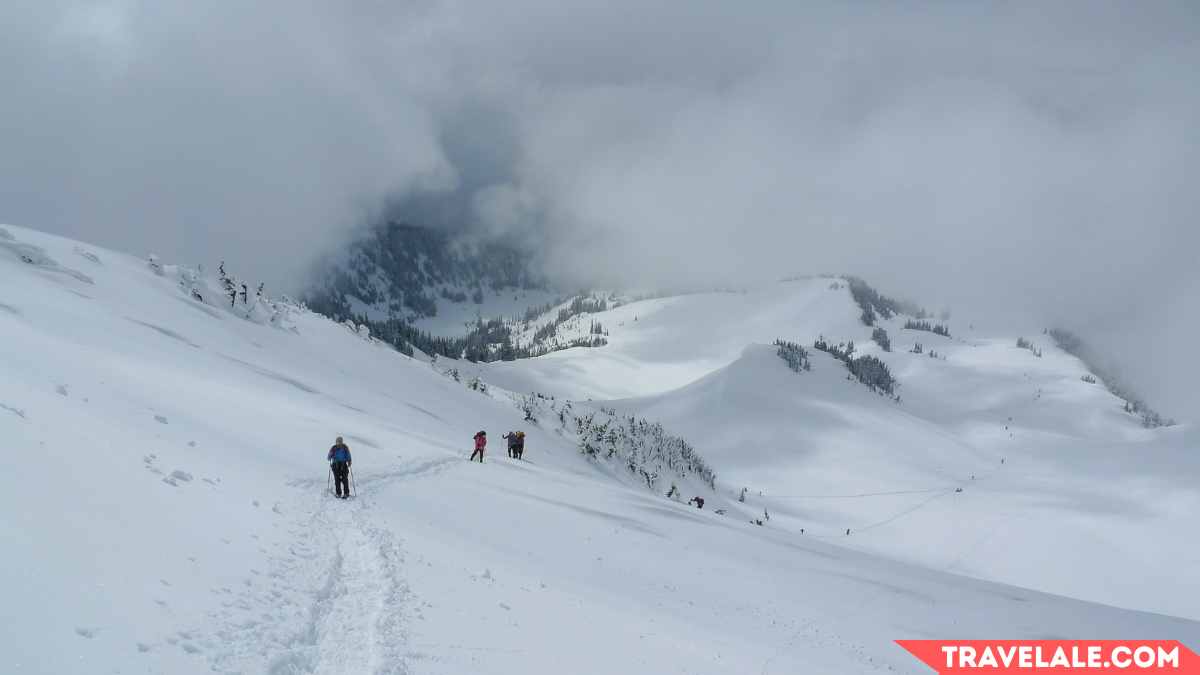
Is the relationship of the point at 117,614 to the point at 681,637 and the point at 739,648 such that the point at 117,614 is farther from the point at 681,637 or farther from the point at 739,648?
the point at 739,648

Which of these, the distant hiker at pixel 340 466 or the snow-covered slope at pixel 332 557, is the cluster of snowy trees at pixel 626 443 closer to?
the snow-covered slope at pixel 332 557

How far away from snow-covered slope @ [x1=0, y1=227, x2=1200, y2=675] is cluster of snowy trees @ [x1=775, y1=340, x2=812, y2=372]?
4889 inches

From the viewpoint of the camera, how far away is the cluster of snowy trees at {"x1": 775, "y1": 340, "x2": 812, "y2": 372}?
160 metres

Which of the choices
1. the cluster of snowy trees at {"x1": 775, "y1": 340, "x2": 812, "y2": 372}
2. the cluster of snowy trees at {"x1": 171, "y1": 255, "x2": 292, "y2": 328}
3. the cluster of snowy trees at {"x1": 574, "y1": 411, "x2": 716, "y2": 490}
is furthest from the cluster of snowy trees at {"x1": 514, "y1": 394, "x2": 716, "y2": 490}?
the cluster of snowy trees at {"x1": 775, "y1": 340, "x2": 812, "y2": 372}

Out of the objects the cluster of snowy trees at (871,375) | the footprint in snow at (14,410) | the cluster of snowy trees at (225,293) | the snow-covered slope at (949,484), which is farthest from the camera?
the cluster of snowy trees at (871,375)

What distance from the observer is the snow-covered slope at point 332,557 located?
8.30 m

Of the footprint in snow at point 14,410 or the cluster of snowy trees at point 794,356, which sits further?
the cluster of snowy trees at point 794,356

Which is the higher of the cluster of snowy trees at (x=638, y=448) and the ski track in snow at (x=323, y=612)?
the cluster of snowy trees at (x=638, y=448)

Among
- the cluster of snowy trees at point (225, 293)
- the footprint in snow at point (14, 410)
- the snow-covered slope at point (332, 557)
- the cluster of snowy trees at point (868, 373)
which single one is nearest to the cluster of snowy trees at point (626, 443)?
the cluster of snowy trees at point (225, 293)

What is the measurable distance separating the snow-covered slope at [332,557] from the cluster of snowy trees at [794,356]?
407 feet

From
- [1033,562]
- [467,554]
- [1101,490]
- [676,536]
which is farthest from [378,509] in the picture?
[1101,490]

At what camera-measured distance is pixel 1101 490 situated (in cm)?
8994

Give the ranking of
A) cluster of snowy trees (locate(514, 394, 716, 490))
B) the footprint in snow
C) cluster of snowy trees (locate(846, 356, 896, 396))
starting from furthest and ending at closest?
cluster of snowy trees (locate(846, 356, 896, 396)) → cluster of snowy trees (locate(514, 394, 716, 490)) → the footprint in snow

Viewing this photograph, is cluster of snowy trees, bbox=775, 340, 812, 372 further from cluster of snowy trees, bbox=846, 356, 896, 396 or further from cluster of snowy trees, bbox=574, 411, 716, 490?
cluster of snowy trees, bbox=574, 411, 716, 490
